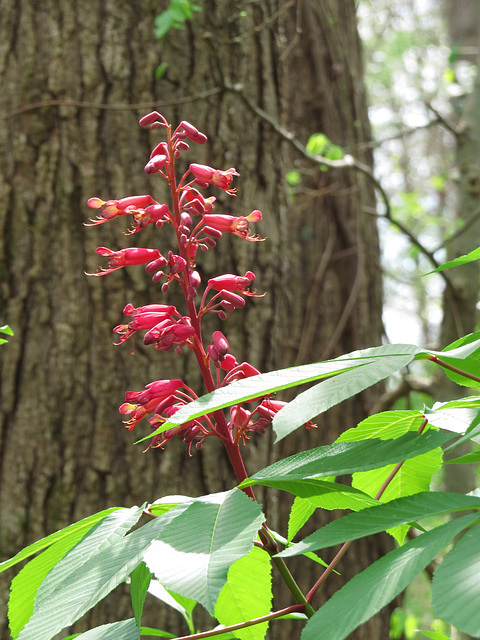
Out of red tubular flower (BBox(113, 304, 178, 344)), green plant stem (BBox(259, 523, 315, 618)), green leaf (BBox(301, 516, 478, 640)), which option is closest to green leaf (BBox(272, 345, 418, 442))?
green leaf (BBox(301, 516, 478, 640))

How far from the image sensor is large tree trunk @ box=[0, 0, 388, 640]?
6.48 ft

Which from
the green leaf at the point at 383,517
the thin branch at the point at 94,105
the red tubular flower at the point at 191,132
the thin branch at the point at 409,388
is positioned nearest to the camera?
the green leaf at the point at 383,517

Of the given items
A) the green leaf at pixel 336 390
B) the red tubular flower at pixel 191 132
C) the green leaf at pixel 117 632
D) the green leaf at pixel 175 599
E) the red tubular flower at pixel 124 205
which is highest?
the red tubular flower at pixel 191 132

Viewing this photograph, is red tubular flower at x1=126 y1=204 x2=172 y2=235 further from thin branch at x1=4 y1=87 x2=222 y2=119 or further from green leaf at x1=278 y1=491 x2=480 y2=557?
thin branch at x1=4 y1=87 x2=222 y2=119

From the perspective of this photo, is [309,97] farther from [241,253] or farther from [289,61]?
[241,253]

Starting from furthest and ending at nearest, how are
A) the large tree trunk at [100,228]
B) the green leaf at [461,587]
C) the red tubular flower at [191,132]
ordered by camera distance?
the large tree trunk at [100,228] < the red tubular flower at [191,132] < the green leaf at [461,587]

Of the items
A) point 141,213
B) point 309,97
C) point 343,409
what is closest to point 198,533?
point 141,213

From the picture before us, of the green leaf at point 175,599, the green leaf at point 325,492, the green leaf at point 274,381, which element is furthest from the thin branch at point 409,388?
the green leaf at point 274,381

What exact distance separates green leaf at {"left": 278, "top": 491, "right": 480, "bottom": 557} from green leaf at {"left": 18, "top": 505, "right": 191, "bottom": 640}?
14cm

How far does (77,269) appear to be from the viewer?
2076 millimetres

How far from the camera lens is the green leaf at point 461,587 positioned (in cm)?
41

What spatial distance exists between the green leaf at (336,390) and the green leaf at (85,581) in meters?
0.16

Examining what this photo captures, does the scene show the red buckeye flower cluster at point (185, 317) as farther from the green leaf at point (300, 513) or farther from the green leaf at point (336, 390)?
the green leaf at point (336, 390)

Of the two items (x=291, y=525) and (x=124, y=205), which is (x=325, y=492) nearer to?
(x=291, y=525)
